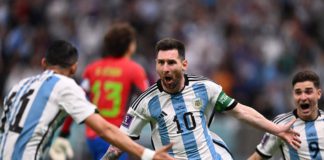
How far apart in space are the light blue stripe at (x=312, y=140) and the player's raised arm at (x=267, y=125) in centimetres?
24

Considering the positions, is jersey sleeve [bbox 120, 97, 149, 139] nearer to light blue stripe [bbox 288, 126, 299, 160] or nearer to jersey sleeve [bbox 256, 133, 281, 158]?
jersey sleeve [bbox 256, 133, 281, 158]

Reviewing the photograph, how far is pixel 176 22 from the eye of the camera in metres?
18.0

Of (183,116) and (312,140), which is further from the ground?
(183,116)

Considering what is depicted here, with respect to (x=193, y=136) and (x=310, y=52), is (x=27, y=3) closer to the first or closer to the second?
(x=310, y=52)

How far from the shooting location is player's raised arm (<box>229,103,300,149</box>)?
890 cm

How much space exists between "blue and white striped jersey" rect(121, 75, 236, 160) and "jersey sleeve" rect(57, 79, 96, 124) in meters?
1.15

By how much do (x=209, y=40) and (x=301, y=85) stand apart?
8202 millimetres

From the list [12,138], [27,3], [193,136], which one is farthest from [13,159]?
[27,3]

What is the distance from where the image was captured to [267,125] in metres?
8.92

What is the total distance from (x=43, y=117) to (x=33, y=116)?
79 mm

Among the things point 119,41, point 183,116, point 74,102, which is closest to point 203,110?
point 183,116

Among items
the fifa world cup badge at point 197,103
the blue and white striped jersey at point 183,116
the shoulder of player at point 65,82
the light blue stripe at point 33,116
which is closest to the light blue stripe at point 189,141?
the blue and white striped jersey at point 183,116

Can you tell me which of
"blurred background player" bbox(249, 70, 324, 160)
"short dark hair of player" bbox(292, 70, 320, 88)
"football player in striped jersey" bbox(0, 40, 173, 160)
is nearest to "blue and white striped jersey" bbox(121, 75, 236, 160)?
"blurred background player" bbox(249, 70, 324, 160)

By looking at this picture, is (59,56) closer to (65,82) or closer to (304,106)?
(65,82)
